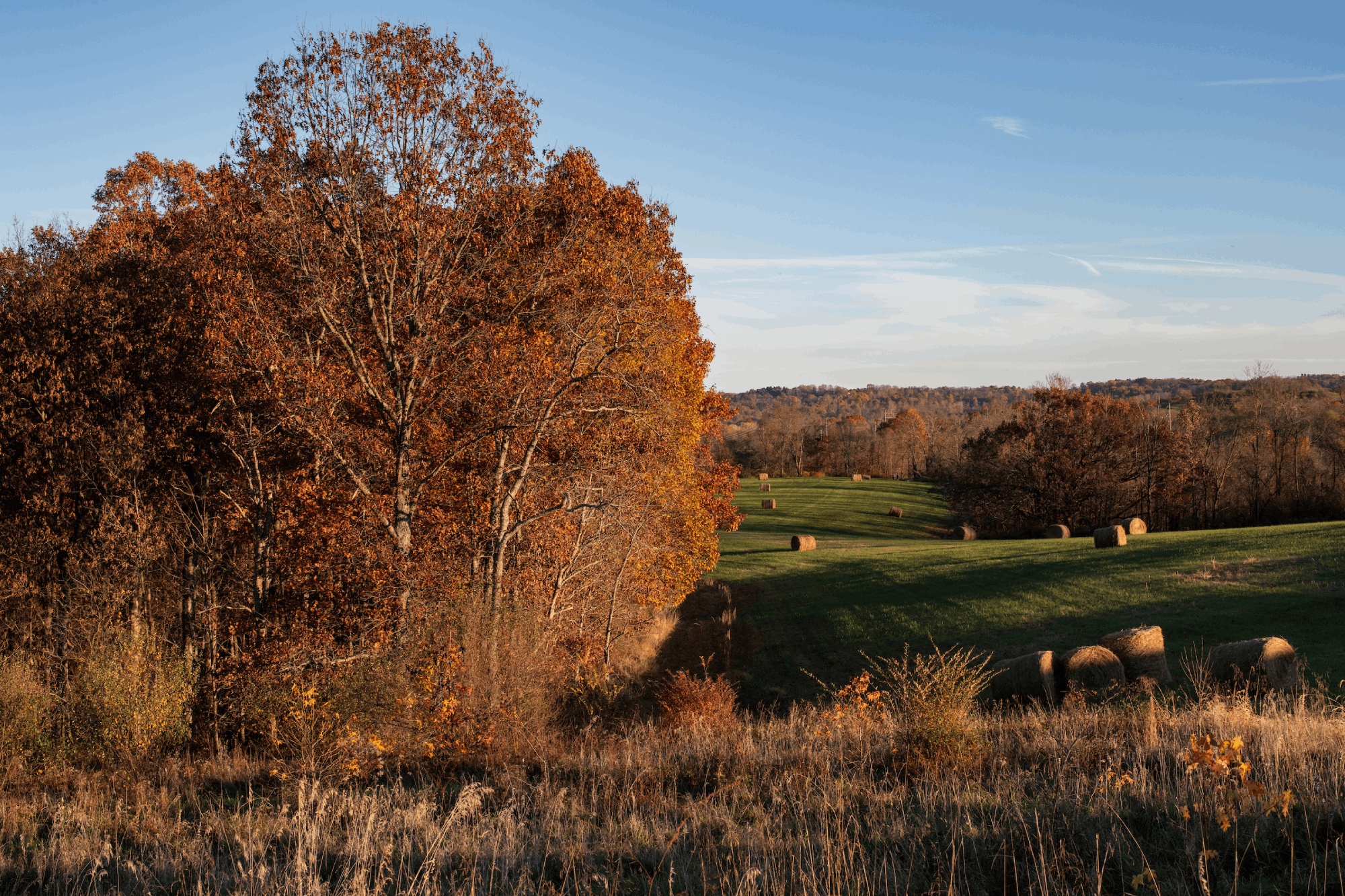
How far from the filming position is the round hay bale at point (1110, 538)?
103 ft

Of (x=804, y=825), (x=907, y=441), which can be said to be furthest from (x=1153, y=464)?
(x=907, y=441)

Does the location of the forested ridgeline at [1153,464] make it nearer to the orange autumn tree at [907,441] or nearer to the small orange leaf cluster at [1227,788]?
the small orange leaf cluster at [1227,788]

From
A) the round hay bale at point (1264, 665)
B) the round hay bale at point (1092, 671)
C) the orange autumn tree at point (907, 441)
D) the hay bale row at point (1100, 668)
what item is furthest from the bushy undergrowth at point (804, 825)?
the orange autumn tree at point (907, 441)

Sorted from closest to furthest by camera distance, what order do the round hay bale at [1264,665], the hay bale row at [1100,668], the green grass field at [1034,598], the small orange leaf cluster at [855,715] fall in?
1. the small orange leaf cluster at [855,715]
2. the round hay bale at [1264,665]
3. the hay bale row at [1100,668]
4. the green grass field at [1034,598]

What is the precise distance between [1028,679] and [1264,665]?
371cm

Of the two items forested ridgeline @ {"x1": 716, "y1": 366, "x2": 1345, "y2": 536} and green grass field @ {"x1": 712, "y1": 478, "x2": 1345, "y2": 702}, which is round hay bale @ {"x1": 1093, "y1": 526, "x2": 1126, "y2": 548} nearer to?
green grass field @ {"x1": 712, "y1": 478, "x2": 1345, "y2": 702}

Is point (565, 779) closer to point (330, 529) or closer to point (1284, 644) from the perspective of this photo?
point (330, 529)

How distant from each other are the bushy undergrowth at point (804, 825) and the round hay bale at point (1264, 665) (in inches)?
174

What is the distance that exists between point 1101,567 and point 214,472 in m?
27.6

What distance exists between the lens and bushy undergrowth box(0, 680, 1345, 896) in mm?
4555

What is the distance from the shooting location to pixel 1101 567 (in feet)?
86.9

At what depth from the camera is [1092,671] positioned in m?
14.4

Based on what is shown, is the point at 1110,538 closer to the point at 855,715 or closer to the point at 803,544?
the point at 803,544

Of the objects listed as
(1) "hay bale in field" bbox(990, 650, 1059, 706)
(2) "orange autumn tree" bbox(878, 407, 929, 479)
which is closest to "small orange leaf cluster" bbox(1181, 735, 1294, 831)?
(1) "hay bale in field" bbox(990, 650, 1059, 706)
